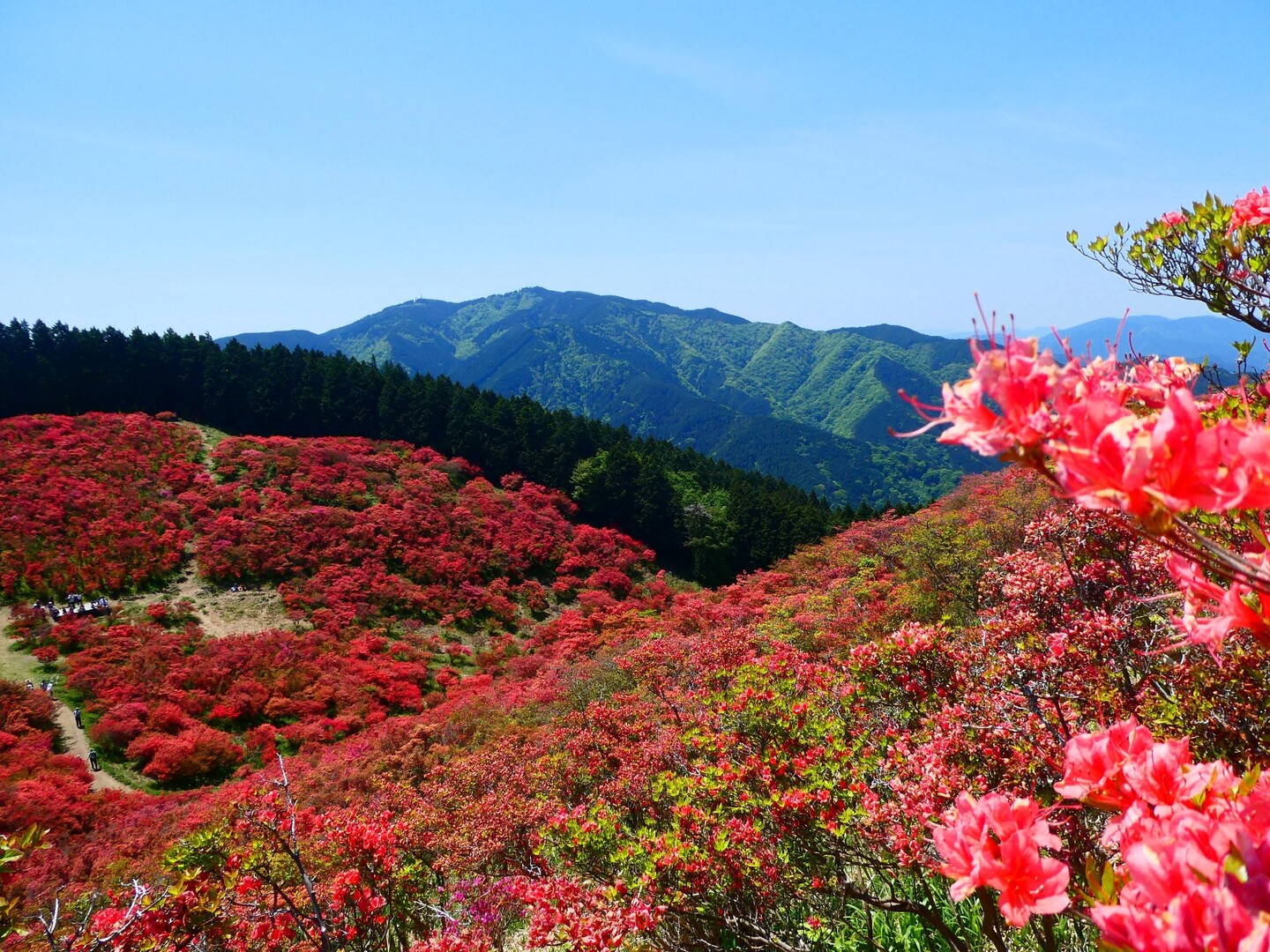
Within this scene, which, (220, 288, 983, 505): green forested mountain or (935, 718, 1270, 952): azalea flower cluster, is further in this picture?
(220, 288, 983, 505): green forested mountain

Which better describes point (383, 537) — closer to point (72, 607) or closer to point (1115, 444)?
point (72, 607)

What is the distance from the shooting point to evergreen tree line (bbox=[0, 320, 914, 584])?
29.4 m

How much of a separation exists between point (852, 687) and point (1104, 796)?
353cm

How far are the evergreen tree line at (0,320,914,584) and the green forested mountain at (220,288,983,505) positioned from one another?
57407 millimetres

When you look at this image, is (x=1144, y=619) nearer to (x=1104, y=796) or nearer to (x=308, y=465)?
(x=1104, y=796)

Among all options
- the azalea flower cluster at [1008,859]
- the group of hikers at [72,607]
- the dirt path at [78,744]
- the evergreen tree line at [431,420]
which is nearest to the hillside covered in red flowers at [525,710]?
the dirt path at [78,744]

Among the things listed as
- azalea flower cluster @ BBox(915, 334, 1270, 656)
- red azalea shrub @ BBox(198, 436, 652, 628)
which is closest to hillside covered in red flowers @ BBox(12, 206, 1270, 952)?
azalea flower cluster @ BBox(915, 334, 1270, 656)

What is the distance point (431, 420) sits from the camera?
3325 centimetres

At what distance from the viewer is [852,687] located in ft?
14.8

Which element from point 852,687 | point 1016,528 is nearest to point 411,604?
point 1016,528

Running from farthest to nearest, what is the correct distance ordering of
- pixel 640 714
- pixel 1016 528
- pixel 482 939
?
pixel 1016 528, pixel 640 714, pixel 482 939

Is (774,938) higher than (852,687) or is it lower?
lower

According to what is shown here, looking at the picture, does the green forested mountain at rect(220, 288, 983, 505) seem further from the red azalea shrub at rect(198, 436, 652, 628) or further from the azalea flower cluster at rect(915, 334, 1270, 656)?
the azalea flower cluster at rect(915, 334, 1270, 656)

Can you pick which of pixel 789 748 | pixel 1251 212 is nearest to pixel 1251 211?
pixel 1251 212
